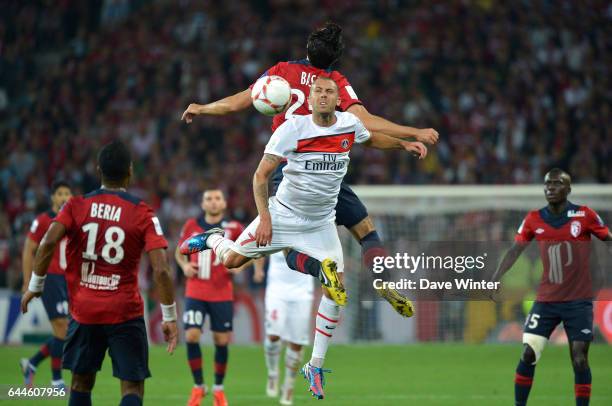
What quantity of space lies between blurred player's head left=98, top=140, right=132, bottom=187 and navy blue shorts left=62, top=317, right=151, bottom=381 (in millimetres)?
1037

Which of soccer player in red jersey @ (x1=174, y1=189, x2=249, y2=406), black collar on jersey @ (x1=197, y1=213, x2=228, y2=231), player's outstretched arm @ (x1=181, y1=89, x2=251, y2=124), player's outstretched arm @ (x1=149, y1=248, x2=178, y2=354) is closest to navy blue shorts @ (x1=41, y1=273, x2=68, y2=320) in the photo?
soccer player in red jersey @ (x1=174, y1=189, x2=249, y2=406)

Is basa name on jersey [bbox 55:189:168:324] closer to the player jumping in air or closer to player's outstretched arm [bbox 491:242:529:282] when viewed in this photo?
the player jumping in air

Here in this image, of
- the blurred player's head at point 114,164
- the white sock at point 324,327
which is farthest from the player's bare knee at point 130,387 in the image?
the white sock at point 324,327

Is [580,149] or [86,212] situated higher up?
[580,149]

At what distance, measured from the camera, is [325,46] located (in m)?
8.42

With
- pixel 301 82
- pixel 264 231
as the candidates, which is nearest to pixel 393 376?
pixel 264 231

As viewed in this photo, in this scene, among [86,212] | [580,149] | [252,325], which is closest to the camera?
[86,212]

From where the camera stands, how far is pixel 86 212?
24.0ft

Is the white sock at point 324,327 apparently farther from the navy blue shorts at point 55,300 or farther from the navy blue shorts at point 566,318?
the navy blue shorts at point 55,300

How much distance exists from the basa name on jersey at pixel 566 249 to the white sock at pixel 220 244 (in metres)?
3.02

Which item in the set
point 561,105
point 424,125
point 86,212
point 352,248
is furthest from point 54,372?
point 561,105

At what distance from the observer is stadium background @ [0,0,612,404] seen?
20.1 m

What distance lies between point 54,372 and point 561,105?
13.2 m

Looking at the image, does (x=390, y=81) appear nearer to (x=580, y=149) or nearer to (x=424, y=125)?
(x=424, y=125)
